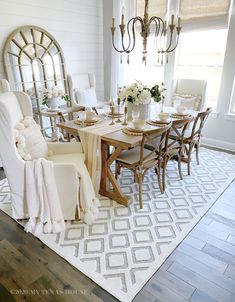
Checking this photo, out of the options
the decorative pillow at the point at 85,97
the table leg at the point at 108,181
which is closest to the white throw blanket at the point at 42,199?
the table leg at the point at 108,181

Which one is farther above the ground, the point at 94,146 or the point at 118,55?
the point at 118,55

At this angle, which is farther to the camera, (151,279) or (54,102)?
(54,102)

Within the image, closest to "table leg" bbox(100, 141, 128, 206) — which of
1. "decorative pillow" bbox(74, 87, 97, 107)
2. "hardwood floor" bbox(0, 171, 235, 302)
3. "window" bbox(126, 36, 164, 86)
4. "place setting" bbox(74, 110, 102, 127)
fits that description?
"place setting" bbox(74, 110, 102, 127)

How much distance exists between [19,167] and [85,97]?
2.71m

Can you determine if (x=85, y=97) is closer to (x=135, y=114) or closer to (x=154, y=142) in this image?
(x=135, y=114)

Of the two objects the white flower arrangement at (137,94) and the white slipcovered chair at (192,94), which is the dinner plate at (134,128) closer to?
the white flower arrangement at (137,94)

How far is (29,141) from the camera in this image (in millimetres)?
2232

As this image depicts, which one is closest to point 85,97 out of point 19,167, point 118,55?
point 118,55

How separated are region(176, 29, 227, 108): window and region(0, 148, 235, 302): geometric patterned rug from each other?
1.91 metres

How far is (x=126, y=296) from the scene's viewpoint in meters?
1.58

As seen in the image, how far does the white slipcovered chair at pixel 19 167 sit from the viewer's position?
1.99 m

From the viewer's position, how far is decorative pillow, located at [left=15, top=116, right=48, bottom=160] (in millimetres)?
2113

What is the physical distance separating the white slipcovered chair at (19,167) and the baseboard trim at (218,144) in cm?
278

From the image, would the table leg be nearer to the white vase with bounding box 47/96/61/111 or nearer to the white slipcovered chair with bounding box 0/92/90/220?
the white slipcovered chair with bounding box 0/92/90/220
